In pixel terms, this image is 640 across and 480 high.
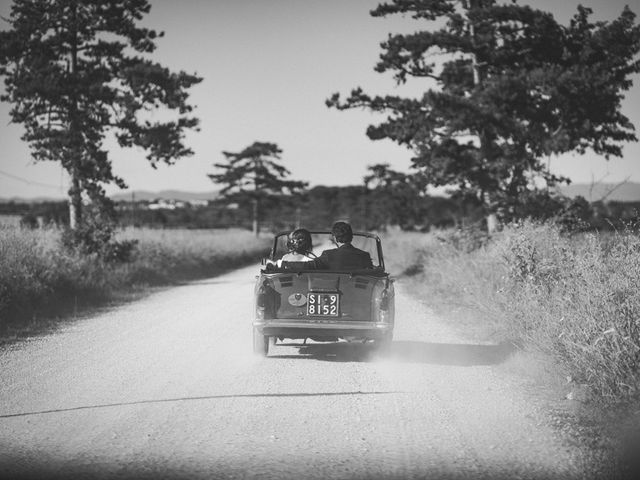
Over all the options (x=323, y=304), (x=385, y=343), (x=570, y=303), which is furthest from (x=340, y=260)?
(x=570, y=303)

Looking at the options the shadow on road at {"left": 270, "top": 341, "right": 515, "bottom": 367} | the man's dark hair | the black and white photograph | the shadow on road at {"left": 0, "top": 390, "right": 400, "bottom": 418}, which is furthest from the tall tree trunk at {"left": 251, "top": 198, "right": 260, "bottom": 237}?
the shadow on road at {"left": 0, "top": 390, "right": 400, "bottom": 418}

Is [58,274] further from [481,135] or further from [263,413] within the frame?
[481,135]

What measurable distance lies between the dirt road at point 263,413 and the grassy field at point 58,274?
2998 millimetres

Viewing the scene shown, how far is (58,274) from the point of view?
49.5 ft

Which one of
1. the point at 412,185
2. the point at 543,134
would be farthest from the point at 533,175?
the point at 412,185

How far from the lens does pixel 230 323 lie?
11523 mm

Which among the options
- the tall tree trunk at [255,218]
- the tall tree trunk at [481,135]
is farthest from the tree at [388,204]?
the tall tree trunk at [481,135]

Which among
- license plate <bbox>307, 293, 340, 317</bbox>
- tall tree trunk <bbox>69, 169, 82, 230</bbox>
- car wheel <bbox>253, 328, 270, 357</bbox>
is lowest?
car wheel <bbox>253, 328, 270, 357</bbox>

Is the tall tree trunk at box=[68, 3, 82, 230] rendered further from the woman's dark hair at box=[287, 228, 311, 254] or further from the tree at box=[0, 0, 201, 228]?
the woman's dark hair at box=[287, 228, 311, 254]

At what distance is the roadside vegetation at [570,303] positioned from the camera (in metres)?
5.99

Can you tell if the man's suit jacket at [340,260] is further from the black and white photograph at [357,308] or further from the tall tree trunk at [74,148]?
the tall tree trunk at [74,148]

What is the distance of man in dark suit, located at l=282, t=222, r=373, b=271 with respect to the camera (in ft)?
28.1

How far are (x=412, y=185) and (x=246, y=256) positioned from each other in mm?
17151

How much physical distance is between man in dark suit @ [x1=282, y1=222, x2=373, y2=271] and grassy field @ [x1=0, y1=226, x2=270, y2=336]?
18.0ft
